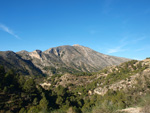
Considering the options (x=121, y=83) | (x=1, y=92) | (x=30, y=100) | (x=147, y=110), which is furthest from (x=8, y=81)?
(x=121, y=83)

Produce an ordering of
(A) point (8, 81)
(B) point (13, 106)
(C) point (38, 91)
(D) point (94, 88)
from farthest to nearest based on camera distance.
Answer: (D) point (94, 88) → (C) point (38, 91) → (A) point (8, 81) → (B) point (13, 106)

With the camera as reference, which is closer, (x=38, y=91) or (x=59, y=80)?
(x=38, y=91)

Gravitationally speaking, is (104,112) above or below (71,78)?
below

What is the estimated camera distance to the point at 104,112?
9.95 m

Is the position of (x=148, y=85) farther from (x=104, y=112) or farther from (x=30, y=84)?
(x=30, y=84)

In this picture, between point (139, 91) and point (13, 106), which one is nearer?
point (139, 91)

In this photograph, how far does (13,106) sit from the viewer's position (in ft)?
103

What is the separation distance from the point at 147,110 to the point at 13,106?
34018mm

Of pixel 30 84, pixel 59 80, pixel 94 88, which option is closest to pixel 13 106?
pixel 30 84

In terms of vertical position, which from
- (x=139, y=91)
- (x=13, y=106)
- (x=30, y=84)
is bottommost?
(x=13, y=106)

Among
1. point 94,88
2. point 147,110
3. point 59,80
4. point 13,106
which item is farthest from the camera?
point 59,80

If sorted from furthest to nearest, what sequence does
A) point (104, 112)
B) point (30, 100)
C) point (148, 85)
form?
1. point (30, 100)
2. point (148, 85)
3. point (104, 112)

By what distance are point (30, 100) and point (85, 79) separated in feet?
180

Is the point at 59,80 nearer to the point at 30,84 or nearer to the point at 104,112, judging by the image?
the point at 30,84
